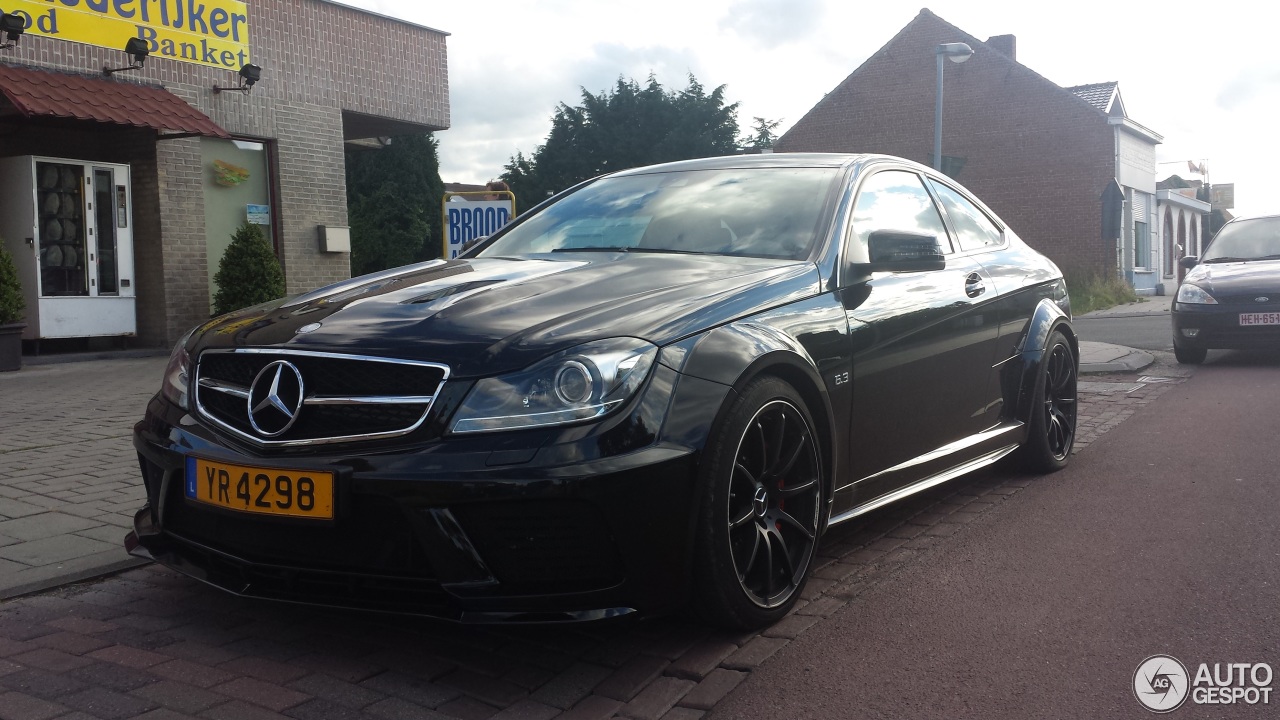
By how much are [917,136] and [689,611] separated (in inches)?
1428

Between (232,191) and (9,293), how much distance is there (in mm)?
4402

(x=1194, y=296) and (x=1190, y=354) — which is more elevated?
(x=1194, y=296)

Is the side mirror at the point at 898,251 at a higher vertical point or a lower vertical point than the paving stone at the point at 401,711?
higher

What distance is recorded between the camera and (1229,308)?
10773 mm

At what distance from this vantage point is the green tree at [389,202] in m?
42.4

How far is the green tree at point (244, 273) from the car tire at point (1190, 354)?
1010cm

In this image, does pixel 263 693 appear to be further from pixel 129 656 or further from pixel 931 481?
pixel 931 481

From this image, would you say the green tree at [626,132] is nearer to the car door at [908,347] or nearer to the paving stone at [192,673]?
the car door at [908,347]

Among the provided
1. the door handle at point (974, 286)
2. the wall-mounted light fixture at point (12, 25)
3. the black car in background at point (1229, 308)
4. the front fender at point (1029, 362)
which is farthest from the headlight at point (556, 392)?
the wall-mounted light fixture at point (12, 25)

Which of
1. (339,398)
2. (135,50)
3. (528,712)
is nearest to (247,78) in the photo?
(135,50)

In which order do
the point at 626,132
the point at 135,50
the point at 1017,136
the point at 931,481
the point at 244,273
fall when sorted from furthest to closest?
1. the point at 626,132
2. the point at 1017,136
3. the point at 244,273
4. the point at 135,50
5. the point at 931,481

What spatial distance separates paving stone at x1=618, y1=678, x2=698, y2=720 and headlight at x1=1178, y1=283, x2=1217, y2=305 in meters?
9.59

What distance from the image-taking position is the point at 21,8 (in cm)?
1202

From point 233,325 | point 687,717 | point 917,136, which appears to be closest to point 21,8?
point 233,325
